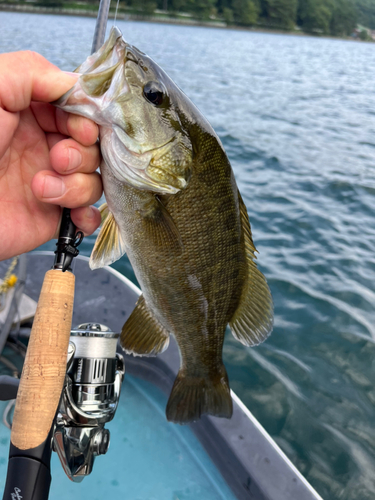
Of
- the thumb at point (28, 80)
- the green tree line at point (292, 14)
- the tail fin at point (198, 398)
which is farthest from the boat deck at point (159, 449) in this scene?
the green tree line at point (292, 14)

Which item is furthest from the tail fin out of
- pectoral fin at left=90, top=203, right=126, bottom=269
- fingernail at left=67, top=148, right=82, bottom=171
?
fingernail at left=67, top=148, right=82, bottom=171

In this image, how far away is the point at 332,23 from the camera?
72250 millimetres

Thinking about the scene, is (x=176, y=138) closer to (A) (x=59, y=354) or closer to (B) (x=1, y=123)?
(B) (x=1, y=123)

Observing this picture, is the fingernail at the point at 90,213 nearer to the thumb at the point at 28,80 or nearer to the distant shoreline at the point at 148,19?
the thumb at the point at 28,80

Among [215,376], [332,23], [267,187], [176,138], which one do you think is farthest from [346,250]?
[332,23]

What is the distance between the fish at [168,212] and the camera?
1318 mm

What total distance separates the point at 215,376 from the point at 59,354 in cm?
85

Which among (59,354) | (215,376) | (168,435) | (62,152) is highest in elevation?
(62,152)

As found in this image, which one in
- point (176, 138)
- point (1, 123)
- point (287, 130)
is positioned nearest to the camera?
point (1, 123)

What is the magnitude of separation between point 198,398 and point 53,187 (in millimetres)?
1178

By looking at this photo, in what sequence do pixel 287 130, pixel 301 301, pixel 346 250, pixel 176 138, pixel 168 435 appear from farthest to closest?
pixel 287 130 < pixel 346 250 < pixel 301 301 < pixel 168 435 < pixel 176 138

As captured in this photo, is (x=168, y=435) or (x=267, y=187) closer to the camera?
(x=168, y=435)

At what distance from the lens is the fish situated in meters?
1.32

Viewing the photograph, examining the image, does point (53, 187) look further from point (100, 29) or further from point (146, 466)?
point (146, 466)
